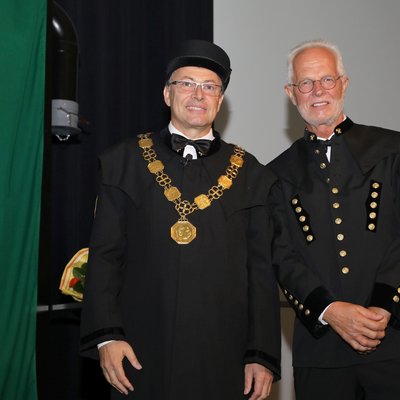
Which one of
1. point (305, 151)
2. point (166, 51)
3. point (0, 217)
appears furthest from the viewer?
point (166, 51)

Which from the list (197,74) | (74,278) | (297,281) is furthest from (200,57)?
(74,278)

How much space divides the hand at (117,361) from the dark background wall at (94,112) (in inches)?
47.2

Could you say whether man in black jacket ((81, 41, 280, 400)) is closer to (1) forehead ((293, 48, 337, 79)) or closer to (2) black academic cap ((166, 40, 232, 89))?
(2) black academic cap ((166, 40, 232, 89))

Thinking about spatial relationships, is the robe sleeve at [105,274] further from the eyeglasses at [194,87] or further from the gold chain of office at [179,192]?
the eyeglasses at [194,87]

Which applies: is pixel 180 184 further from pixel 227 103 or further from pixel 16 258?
pixel 227 103

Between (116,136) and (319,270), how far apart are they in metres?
1.73

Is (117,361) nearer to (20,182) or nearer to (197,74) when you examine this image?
(20,182)

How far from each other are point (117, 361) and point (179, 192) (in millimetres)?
605

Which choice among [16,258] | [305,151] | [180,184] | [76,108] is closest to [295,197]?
[305,151]

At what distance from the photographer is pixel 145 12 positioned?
3848mm

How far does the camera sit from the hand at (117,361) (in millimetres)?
2066

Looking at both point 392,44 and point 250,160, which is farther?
point 392,44

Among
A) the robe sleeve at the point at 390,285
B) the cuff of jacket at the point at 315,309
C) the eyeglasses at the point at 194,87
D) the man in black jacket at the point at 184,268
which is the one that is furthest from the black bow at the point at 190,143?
the robe sleeve at the point at 390,285

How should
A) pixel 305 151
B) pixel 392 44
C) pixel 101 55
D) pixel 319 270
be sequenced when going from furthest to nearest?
1. pixel 392 44
2. pixel 101 55
3. pixel 305 151
4. pixel 319 270
